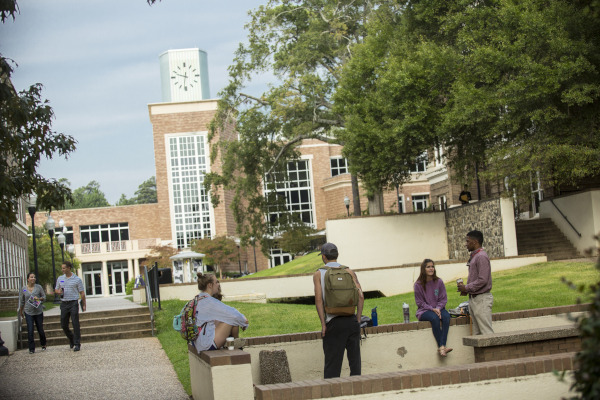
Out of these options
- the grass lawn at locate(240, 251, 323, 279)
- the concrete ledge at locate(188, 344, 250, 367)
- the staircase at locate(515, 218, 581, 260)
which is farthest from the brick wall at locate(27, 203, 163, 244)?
the concrete ledge at locate(188, 344, 250, 367)

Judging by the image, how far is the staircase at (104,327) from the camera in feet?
55.4

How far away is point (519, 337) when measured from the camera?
7.89 m

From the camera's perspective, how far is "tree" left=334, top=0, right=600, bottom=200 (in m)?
18.8

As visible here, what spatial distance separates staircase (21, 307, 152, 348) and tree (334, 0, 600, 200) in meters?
9.92

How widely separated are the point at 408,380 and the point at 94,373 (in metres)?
7.09

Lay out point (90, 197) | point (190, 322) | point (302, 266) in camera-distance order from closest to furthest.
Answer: point (190, 322), point (302, 266), point (90, 197)

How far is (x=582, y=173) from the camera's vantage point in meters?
18.7

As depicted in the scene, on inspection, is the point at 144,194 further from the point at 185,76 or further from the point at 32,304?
the point at 32,304

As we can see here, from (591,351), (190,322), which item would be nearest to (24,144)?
(190,322)

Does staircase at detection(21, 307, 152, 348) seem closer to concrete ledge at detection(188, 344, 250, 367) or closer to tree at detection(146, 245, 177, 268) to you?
concrete ledge at detection(188, 344, 250, 367)

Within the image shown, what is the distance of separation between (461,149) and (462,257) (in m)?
3.85

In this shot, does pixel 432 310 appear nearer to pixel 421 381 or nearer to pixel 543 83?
pixel 421 381

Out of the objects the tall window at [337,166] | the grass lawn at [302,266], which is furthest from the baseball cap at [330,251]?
the tall window at [337,166]

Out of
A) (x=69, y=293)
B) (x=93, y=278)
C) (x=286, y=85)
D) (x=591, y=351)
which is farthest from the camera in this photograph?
(x=93, y=278)
